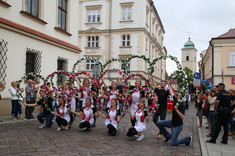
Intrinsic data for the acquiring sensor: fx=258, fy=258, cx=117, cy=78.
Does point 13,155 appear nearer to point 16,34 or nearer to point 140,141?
point 140,141

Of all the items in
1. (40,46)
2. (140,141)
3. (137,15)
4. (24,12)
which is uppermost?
(137,15)

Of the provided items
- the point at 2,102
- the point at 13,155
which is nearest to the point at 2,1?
the point at 2,102

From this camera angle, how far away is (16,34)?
1308cm

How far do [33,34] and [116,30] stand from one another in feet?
64.8

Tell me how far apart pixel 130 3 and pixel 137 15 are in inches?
75.8

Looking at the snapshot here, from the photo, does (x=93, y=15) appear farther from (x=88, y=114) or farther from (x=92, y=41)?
(x=88, y=114)

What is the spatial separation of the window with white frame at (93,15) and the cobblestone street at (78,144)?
2646 cm

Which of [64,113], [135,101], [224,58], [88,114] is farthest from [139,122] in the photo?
[224,58]

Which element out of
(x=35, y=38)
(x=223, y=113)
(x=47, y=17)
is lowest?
(x=223, y=113)

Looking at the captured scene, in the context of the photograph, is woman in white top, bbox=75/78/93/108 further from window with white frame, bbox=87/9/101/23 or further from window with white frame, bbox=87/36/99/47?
window with white frame, bbox=87/9/101/23

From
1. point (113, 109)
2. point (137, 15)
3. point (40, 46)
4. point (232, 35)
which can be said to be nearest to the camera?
point (113, 109)

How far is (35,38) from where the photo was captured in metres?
14.4

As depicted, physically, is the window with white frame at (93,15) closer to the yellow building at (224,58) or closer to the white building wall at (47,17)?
the yellow building at (224,58)

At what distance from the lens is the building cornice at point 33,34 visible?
12219 mm
